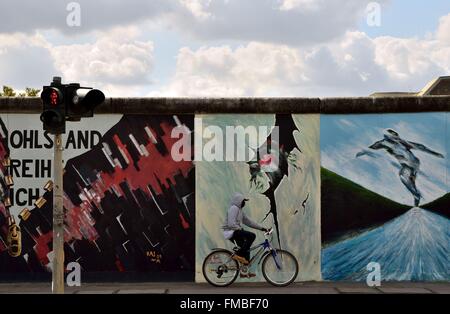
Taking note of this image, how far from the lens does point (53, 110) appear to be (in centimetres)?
1027

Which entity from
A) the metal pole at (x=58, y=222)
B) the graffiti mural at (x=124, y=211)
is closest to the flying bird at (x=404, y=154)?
the graffiti mural at (x=124, y=211)

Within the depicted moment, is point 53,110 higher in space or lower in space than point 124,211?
higher

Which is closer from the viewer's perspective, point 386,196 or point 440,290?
point 440,290

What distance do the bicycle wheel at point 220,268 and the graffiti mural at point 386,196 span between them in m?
1.86

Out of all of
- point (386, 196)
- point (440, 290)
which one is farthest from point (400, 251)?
point (440, 290)

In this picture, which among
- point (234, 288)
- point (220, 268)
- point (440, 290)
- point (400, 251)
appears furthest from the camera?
point (400, 251)

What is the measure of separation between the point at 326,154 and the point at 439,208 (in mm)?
2438

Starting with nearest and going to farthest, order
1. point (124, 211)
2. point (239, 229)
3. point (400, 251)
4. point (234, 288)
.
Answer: point (234, 288)
point (239, 229)
point (124, 211)
point (400, 251)

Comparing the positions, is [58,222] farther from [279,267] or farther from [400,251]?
[400,251]

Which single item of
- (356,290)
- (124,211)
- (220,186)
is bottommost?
(356,290)

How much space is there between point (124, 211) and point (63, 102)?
149 inches

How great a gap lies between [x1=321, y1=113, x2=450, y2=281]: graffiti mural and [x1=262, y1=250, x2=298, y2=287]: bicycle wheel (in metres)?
0.84
